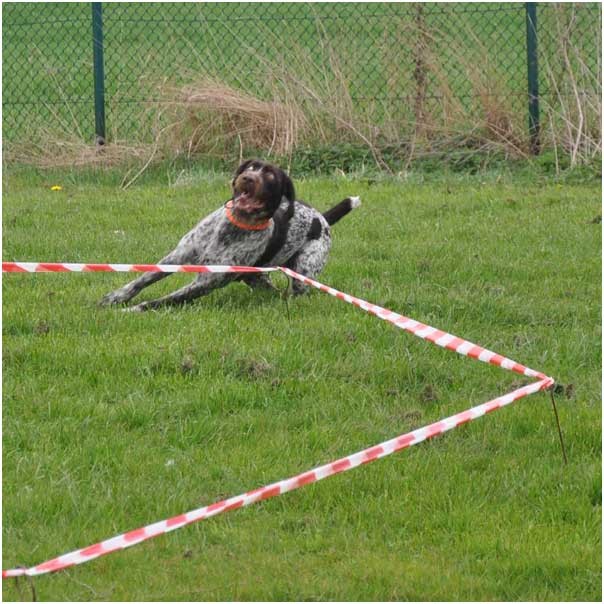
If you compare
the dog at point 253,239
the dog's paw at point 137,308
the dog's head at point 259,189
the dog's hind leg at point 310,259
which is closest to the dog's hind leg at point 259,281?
the dog at point 253,239

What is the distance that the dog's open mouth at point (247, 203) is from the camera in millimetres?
7410

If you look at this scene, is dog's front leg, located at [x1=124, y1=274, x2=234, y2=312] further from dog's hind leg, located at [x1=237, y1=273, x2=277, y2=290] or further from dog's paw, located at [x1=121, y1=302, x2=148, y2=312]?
dog's hind leg, located at [x1=237, y1=273, x2=277, y2=290]

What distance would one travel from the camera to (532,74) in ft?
41.5

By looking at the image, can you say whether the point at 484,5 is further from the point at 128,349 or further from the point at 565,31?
the point at 128,349

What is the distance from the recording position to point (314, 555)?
4.27 m

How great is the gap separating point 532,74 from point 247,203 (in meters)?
6.08

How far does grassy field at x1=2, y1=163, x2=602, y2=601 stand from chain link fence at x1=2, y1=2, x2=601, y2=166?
11.9 ft

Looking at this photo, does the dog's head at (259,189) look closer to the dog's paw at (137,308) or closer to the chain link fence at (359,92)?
the dog's paw at (137,308)

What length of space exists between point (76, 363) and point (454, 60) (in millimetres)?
7524

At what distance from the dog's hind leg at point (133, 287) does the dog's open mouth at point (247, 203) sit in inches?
20.5

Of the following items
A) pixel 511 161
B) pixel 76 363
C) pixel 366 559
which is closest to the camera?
pixel 366 559

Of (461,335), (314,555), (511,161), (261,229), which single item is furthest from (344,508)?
(511,161)

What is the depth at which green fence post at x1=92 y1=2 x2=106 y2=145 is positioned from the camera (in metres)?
13.0

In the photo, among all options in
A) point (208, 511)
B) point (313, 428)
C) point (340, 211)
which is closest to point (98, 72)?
point (340, 211)
